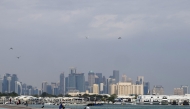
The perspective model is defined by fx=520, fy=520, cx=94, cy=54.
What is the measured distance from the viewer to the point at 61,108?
68.9 meters
